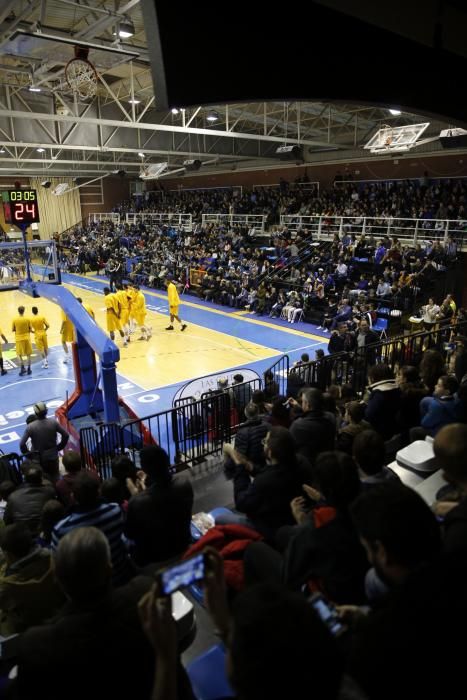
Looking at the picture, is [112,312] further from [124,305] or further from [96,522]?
[96,522]

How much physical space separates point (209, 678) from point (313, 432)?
2.41 m

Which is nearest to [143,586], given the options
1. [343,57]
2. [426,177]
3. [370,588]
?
[370,588]

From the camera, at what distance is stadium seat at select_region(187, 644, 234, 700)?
210 centimetres

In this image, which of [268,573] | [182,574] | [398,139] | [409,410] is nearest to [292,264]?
[398,139]

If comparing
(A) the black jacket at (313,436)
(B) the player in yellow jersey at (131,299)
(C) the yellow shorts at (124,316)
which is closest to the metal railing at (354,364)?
(A) the black jacket at (313,436)

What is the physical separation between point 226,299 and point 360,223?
7149 millimetres

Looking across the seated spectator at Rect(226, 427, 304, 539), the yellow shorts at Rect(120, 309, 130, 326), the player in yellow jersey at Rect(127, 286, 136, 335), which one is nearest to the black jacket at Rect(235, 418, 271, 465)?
the seated spectator at Rect(226, 427, 304, 539)

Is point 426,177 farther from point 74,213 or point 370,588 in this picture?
point 74,213

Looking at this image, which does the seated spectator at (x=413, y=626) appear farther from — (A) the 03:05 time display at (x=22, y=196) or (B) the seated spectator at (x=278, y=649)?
(A) the 03:05 time display at (x=22, y=196)

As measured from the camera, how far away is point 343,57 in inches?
116

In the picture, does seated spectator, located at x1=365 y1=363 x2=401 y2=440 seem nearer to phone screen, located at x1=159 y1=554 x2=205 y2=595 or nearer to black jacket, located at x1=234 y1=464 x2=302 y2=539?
black jacket, located at x1=234 y1=464 x2=302 y2=539

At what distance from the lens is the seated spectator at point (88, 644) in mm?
1525

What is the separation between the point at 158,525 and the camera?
303 centimetres

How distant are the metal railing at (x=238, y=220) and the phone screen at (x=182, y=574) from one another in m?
26.6
